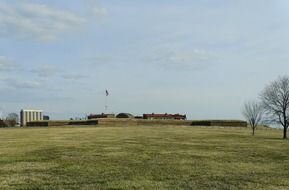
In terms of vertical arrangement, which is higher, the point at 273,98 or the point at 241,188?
the point at 273,98

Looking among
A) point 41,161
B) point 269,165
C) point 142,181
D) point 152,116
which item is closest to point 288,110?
point 269,165

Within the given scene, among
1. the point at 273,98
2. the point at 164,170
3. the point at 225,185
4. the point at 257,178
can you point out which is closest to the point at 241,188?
the point at 225,185

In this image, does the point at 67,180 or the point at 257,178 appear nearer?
the point at 67,180

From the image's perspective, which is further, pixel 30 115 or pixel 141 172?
pixel 30 115

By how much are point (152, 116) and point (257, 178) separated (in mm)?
133128

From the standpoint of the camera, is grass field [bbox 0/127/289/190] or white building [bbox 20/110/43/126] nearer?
grass field [bbox 0/127/289/190]

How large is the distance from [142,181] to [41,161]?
7314mm

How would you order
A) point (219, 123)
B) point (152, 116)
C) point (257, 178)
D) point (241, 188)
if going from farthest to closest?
point (152, 116)
point (219, 123)
point (257, 178)
point (241, 188)

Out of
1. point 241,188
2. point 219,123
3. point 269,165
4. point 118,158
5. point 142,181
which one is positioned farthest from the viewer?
point 219,123

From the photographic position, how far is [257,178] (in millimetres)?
15688

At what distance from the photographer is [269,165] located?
791 inches

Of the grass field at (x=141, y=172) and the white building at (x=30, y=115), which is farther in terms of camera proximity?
the white building at (x=30, y=115)

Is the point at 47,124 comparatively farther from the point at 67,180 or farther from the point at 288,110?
the point at 67,180

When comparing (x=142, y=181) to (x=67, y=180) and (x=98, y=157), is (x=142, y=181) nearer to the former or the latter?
(x=67, y=180)
